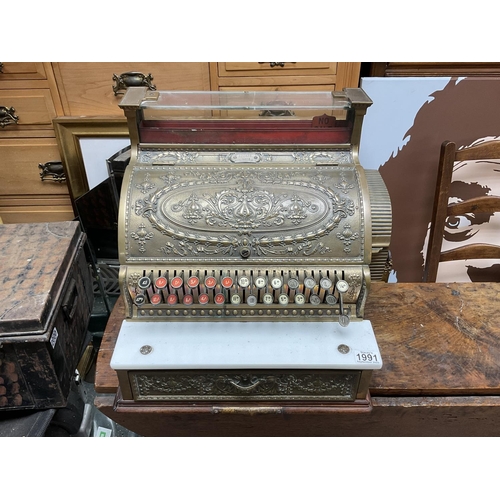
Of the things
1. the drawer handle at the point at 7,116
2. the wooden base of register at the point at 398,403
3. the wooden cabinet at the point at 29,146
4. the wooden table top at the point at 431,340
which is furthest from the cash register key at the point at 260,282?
the drawer handle at the point at 7,116

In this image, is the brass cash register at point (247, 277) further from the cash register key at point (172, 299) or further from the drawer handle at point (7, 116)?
the drawer handle at point (7, 116)

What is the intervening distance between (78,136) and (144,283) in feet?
4.18

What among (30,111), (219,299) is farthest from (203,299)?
(30,111)

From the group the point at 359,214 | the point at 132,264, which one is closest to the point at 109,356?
the point at 132,264

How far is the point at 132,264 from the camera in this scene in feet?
4.43

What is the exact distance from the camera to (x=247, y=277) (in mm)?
1345

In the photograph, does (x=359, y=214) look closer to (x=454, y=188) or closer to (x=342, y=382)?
(x=342, y=382)

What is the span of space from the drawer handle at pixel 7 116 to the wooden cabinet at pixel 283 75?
3.53 ft

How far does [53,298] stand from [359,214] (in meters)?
1.18

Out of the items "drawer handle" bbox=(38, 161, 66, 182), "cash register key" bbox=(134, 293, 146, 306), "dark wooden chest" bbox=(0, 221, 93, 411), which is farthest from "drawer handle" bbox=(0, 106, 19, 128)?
"cash register key" bbox=(134, 293, 146, 306)

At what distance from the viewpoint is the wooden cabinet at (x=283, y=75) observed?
1966 millimetres

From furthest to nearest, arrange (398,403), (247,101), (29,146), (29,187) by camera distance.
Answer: (29,187)
(29,146)
(247,101)
(398,403)

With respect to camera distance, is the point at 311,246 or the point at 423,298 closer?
the point at 311,246

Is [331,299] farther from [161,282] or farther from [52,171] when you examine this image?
[52,171]
